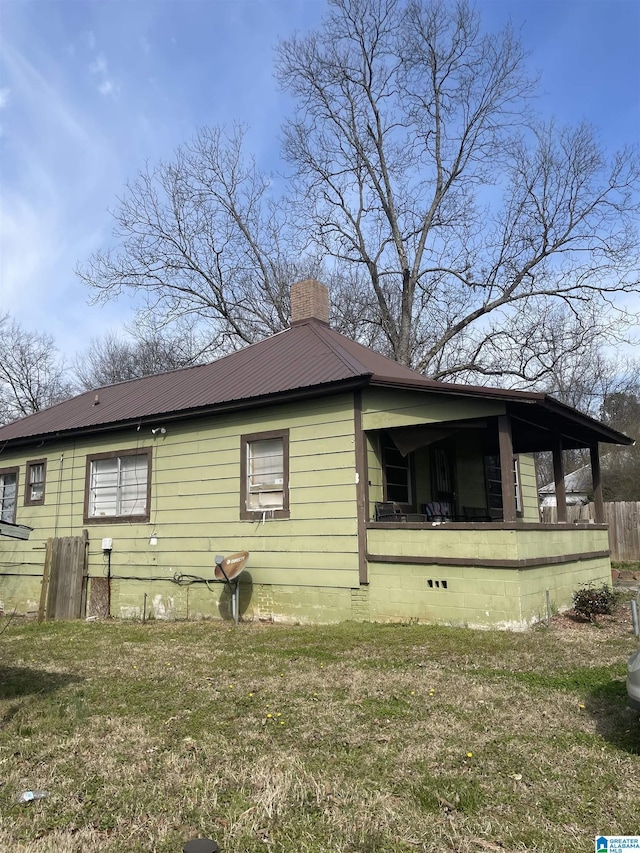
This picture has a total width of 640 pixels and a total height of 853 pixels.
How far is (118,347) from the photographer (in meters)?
40.8

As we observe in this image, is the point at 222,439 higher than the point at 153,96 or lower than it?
lower

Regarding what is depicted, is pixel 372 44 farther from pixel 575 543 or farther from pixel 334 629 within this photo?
pixel 334 629

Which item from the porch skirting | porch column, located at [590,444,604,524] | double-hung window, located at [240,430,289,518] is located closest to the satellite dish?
double-hung window, located at [240,430,289,518]

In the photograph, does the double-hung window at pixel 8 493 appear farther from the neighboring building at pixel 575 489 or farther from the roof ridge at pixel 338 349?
the neighboring building at pixel 575 489

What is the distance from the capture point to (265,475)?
10.7 m

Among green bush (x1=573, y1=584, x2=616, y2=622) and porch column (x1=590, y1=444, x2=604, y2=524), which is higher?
porch column (x1=590, y1=444, x2=604, y2=524)

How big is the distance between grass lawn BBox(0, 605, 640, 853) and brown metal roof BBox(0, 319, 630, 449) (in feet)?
12.2

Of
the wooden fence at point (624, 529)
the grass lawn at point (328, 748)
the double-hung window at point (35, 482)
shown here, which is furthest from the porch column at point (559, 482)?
the double-hung window at point (35, 482)

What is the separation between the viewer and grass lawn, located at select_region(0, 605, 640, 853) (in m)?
3.28

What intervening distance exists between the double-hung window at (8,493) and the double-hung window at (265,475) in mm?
6929

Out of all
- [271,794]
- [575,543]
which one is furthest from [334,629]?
[271,794]

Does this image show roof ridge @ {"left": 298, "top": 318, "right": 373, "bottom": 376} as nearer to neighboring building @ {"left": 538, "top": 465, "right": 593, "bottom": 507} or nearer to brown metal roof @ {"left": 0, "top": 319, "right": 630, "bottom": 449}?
brown metal roof @ {"left": 0, "top": 319, "right": 630, "bottom": 449}

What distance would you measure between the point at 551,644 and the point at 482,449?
664 cm

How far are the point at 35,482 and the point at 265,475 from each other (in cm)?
662
